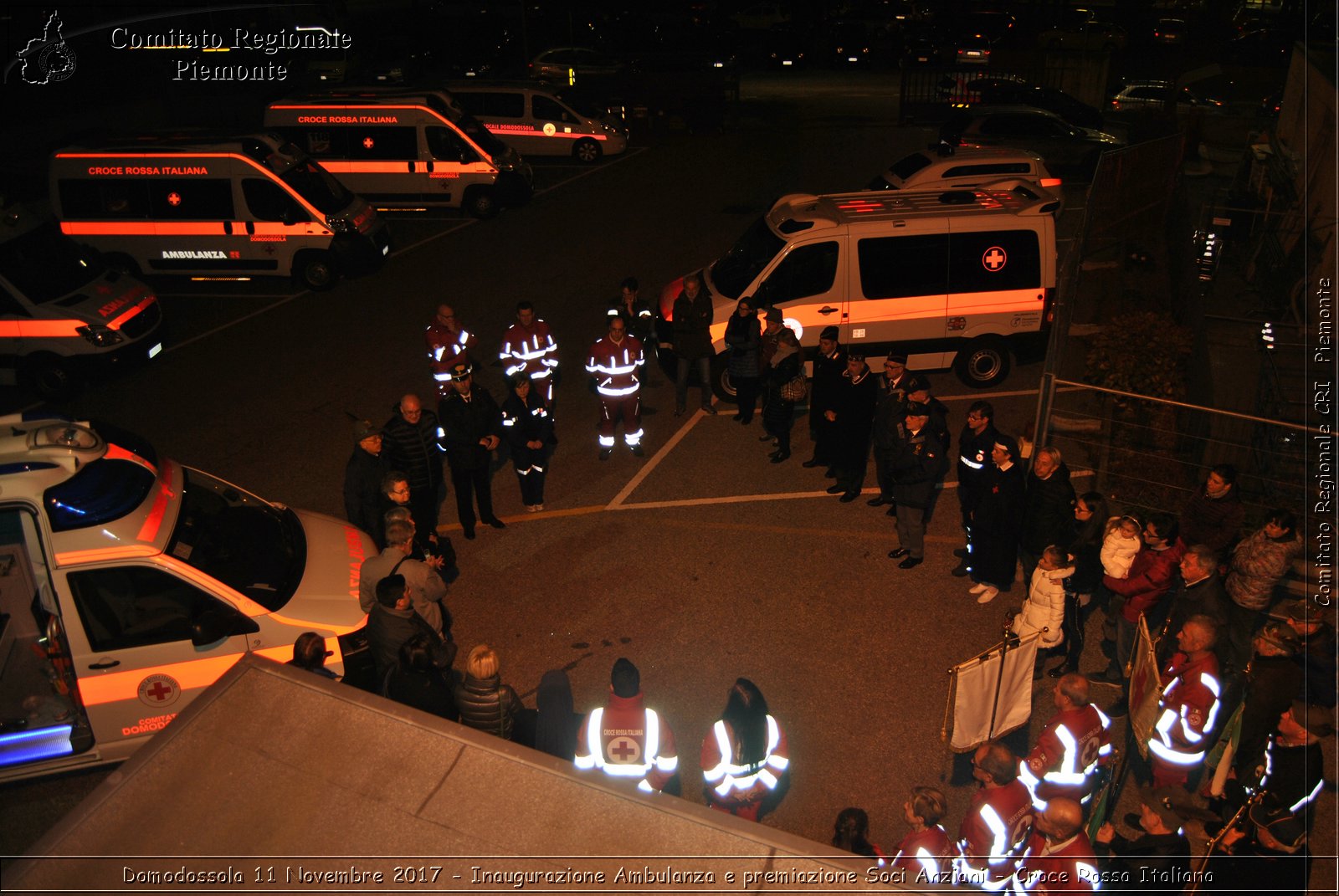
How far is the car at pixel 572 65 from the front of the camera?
29.1 meters

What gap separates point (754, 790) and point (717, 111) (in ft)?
79.3

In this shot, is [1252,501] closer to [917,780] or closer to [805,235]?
[917,780]

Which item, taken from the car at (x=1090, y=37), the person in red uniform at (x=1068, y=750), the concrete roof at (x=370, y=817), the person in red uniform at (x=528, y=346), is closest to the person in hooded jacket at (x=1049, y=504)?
the person in red uniform at (x=1068, y=750)

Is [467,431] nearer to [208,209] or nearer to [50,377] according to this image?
[50,377]

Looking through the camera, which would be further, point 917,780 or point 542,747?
point 917,780

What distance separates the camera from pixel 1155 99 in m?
25.0

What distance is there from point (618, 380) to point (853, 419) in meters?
2.52

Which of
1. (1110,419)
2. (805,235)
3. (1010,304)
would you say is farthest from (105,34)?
(1110,419)

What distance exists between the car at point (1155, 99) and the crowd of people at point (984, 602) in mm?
18847

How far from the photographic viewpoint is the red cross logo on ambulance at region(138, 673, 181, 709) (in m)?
6.22

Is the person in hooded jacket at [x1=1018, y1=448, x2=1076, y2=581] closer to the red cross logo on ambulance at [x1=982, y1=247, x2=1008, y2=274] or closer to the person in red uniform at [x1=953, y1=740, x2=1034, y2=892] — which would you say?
the person in red uniform at [x1=953, y1=740, x2=1034, y2=892]

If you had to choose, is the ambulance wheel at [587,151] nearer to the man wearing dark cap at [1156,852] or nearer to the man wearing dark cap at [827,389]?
the man wearing dark cap at [827,389]

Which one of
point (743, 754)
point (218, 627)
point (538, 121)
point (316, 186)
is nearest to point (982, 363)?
point (743, 754)

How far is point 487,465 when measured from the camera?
354 inches
